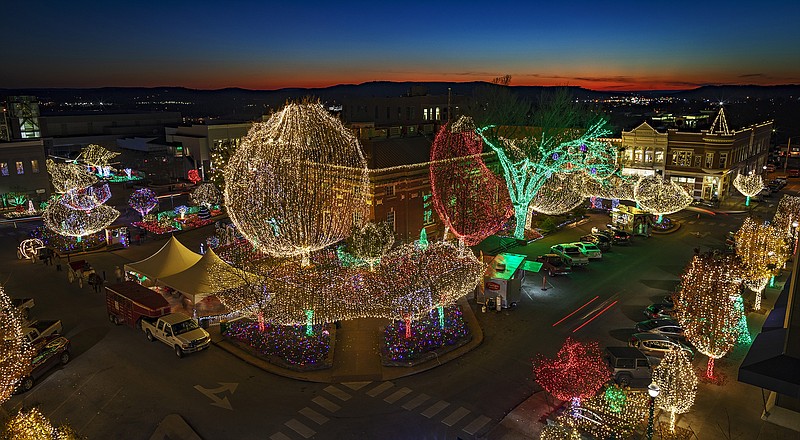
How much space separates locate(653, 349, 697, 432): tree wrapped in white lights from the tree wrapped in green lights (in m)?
23.7

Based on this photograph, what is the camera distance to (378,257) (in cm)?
3055

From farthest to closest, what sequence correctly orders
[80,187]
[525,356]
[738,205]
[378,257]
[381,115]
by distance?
1. [381,115]
2. [738,205]
3. [80,187]
4. [378,257]
5. [525,356]

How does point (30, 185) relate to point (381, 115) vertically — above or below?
below

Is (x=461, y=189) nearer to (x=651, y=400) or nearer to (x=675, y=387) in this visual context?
(x=675, y=387)

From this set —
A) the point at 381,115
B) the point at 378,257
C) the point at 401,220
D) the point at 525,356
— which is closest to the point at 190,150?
the point at 381,115

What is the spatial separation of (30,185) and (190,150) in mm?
19921

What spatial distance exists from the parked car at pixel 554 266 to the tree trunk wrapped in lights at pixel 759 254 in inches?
369

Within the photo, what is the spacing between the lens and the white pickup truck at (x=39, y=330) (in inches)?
858

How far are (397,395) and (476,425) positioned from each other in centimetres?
330

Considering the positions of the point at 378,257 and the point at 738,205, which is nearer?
the point at 378,257

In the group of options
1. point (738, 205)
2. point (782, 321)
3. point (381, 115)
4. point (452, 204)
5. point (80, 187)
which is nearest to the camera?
point (782, 321)

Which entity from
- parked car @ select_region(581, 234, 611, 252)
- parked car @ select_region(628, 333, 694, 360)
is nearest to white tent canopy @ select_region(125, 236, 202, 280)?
parked car @ select_region(628, 333, 694, 360)

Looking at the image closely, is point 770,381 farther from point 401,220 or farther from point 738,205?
point 738,205

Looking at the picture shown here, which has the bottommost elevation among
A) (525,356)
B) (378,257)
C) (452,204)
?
(525,356)
